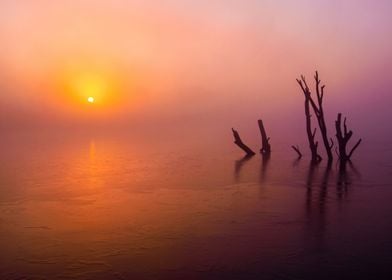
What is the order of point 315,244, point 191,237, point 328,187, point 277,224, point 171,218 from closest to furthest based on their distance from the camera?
point 315,244, point 191,237, point 277,224, point 171,218, point 328,187

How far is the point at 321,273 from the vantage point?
7.69m

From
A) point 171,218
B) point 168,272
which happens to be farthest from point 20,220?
point 168,272

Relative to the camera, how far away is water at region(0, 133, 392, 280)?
8062mm

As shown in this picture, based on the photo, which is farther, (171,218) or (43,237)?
(171,218)

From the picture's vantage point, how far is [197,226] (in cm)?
1113

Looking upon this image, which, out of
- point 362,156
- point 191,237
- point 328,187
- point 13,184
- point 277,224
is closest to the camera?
point 191,237

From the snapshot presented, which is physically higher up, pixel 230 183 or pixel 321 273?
pixel 230 183

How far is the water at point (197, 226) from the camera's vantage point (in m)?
8.06

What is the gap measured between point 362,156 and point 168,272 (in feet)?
80.9

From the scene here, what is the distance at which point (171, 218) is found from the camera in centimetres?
1207

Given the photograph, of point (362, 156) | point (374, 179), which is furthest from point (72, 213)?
point (362, 156)

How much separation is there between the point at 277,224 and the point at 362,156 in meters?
20.5

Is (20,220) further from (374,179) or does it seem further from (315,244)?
(374,179)

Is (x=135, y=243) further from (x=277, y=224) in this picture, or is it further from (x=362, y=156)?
(x=362, y=156)
